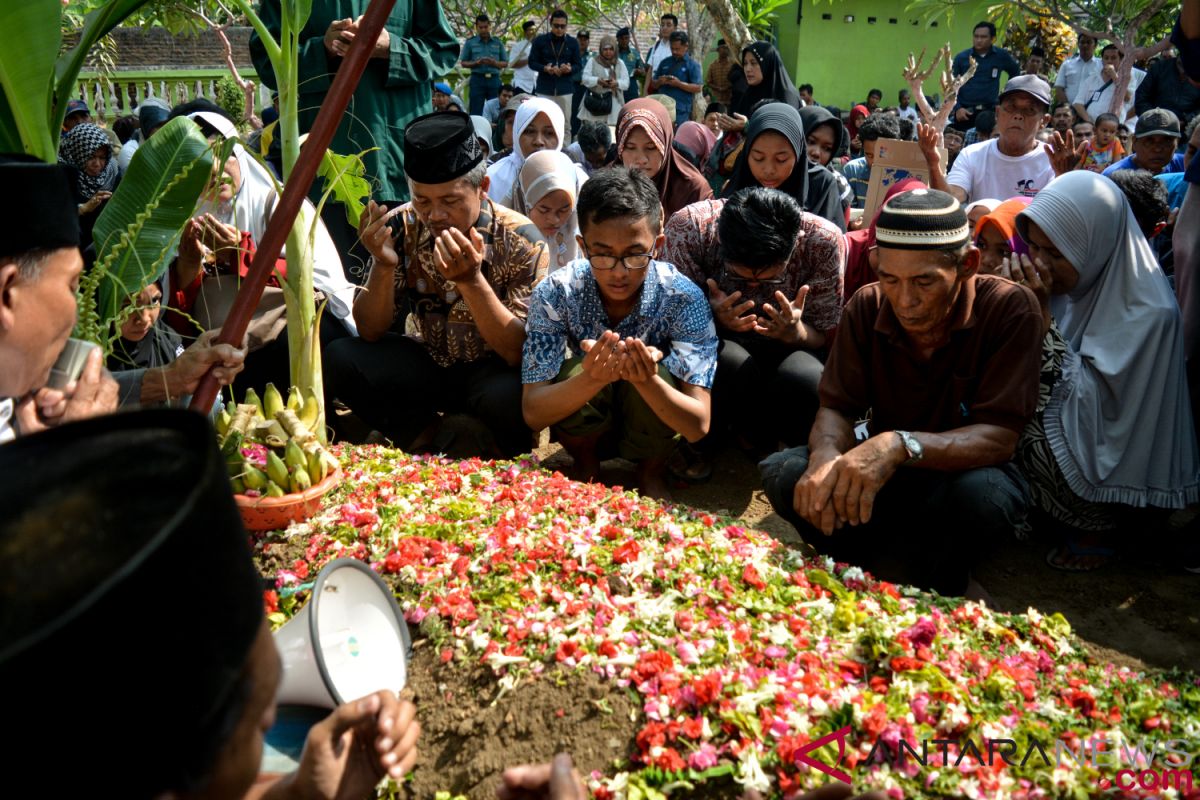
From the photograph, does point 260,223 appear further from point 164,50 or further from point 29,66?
point 164,50

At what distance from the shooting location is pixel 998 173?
6.09 metres

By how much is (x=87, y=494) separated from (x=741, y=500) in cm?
369

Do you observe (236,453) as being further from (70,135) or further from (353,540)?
(70,135)

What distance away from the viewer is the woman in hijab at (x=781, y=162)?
203 inches

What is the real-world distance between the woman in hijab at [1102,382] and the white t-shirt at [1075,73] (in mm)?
10551

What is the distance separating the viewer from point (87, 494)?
100cm

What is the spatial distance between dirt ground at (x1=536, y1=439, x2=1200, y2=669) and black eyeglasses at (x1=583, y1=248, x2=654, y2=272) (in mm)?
1219

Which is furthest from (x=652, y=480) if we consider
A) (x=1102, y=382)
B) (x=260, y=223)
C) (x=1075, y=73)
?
(x=1075, y=73)

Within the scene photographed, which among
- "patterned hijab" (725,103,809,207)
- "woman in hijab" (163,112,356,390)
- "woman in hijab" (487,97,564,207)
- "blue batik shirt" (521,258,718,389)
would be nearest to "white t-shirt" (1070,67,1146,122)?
"patterned hijab" (725,103,809,207)

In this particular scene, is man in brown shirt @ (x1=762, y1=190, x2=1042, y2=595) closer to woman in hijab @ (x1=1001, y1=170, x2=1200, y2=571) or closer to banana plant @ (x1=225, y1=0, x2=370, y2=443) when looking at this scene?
woman in hijab @ (x1=1001, y1=170, x2=1200, y2=571)

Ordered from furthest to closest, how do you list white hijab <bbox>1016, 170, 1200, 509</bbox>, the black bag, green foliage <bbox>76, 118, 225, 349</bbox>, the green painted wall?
1. the green painted wall
2. the black bag
3. white hijab <bbox>1016, 170, 1200, 509</bbox>
4. green foliage <bbox>76, 118, 225, 349</bbox>

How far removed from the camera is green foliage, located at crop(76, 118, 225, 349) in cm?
285

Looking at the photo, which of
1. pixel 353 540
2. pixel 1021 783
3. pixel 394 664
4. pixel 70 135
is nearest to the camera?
pixel 1021 783

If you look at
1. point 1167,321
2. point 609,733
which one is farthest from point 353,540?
point 1167,321
